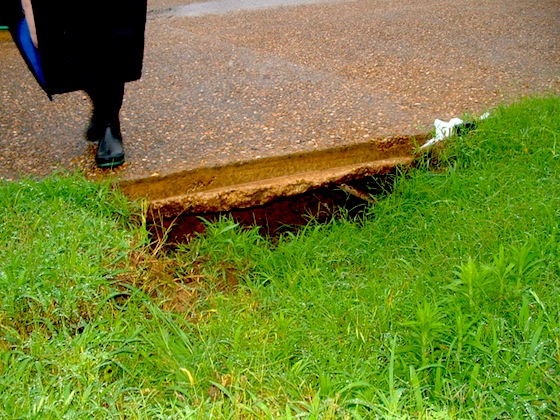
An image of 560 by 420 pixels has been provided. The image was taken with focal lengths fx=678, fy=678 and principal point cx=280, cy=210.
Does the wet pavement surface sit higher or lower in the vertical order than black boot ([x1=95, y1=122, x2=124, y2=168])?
lower

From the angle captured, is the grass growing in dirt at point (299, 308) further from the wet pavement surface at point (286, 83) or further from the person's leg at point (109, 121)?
the wet pavement surface at point (286, 83)

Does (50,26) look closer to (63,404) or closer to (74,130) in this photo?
(74,130)

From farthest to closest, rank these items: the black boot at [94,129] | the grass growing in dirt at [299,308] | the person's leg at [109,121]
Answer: the black boot at [94,129] < the person's leg at [109,121] < the grass growing in dirt at [299,308]

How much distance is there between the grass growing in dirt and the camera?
168 centimetres

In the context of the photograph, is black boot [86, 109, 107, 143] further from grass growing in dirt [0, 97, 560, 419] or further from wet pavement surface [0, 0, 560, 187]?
grass growing in dirt [0, 97, 560, 419]

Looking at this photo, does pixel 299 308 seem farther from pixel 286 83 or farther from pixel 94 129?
pixel 286 83

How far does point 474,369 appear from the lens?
1.68m

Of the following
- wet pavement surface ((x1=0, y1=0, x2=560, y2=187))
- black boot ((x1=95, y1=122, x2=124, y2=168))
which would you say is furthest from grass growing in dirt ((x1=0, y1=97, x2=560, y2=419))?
wet pavement surface ((x1=0, y1=0, x2=560, y2=187))

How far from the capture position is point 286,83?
3.73m

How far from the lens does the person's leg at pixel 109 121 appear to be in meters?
2.72

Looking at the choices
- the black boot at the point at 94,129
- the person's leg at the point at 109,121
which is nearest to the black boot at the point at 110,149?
the person's leg at the point at 109,121

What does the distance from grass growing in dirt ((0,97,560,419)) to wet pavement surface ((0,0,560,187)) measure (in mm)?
377

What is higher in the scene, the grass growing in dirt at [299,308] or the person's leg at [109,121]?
the person's leg at [109,121]

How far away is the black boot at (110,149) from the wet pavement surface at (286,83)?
1.4 inches
